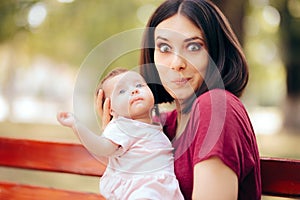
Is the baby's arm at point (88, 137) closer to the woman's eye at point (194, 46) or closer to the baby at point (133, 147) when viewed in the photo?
the baby at point (133, 147)

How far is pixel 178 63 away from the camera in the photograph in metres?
1.60

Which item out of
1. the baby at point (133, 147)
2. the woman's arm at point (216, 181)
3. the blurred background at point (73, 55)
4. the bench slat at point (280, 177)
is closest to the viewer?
the woman's arm at point (216, 181)

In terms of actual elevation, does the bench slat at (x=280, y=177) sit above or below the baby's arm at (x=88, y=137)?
below

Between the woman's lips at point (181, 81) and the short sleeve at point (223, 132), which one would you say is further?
the woman's lips at point (181, 81)

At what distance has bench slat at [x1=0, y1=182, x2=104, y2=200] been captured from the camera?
7.36 feet

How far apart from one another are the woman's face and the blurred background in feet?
14.0

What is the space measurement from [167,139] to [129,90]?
189 millimetres

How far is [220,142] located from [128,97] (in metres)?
0.31

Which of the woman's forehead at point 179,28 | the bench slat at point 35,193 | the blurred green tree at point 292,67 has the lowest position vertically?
the blurred green tree at point 292,67

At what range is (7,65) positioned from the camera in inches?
456

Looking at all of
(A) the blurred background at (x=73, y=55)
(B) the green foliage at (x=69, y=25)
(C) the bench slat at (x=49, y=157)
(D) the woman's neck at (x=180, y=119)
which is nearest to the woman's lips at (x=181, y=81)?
(D) the woman's neck at (x=180, y=119)

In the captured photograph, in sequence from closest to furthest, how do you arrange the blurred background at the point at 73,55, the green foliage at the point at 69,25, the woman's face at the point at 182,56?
the woman's face at the point at 182,56 → the green foliage at the point at 69,25 → the blurred background at the point at 73,55

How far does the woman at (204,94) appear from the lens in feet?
4.63

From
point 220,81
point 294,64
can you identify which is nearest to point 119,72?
point 220,81
